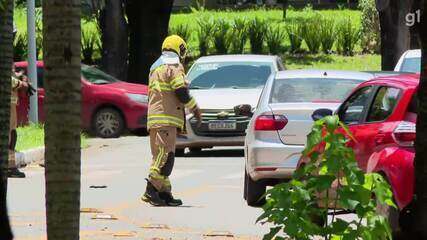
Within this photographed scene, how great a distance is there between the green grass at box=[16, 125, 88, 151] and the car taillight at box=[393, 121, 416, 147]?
1026 centimetres

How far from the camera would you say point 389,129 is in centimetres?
920

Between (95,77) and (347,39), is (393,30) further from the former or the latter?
(347,39)

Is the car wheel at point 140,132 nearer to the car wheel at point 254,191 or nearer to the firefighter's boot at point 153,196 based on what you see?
the firefighter's boot at point 153,196

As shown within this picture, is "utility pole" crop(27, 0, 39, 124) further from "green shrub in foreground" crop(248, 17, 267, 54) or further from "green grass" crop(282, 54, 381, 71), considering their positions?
"green shrub in foreground" crop(248, 17, 267, 54)

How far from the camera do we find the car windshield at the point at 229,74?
2011 centimetres

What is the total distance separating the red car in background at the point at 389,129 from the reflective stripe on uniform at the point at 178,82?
8.11 ft

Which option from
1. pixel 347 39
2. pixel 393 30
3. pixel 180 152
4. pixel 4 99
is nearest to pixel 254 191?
pixel 4 99

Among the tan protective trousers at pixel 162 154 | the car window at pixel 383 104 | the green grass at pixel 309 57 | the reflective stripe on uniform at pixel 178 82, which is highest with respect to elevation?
the car window at pixel 383 104

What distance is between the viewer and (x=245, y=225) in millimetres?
11141

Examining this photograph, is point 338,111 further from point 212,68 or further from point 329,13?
point 329,13

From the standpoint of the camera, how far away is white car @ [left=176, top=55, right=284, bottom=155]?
61.0 ft

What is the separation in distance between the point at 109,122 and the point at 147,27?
8192 millimetres

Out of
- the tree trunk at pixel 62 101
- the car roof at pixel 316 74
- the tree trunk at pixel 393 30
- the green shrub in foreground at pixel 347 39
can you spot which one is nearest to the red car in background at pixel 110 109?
the tree trunk at pixel 393 30

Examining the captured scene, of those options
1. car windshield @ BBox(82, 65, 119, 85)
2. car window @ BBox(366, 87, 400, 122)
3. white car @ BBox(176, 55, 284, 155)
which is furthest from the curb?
car window @ BBox(366, 87, 400, 122)
